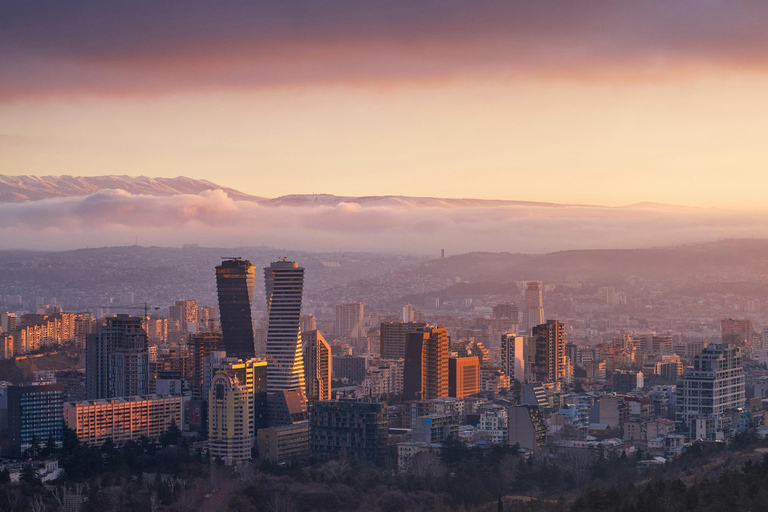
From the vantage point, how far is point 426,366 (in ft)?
127

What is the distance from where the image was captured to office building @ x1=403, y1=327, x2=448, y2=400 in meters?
38.0

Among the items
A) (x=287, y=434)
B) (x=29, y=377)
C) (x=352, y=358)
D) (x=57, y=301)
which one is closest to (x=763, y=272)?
(x=352, y=358)

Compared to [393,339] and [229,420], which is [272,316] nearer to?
[229,420]

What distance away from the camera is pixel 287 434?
28.7 meters

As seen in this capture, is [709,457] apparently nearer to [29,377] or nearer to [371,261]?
[29,377]

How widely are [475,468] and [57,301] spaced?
150ft

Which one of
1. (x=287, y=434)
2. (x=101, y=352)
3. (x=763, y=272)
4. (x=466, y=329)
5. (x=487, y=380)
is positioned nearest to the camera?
(x=287, y=434)

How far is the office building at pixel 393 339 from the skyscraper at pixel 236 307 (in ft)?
29.3

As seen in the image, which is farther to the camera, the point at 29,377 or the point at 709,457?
the point at 29,377

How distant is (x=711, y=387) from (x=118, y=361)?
16758 millimetres

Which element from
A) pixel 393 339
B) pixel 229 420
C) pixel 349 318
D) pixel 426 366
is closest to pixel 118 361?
pixel 426 366

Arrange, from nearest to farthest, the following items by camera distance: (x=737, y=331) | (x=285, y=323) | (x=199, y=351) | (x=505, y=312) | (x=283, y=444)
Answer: (x=283, y=444), (x=285, y=323), (x=199, y=351), (x=737, y=331), (x=505, y=312)

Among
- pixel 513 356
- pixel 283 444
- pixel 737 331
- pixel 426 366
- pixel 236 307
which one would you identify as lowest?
pixel 283 444

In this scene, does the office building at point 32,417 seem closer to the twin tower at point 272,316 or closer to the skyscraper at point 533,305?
the twin tower at point 272,316
